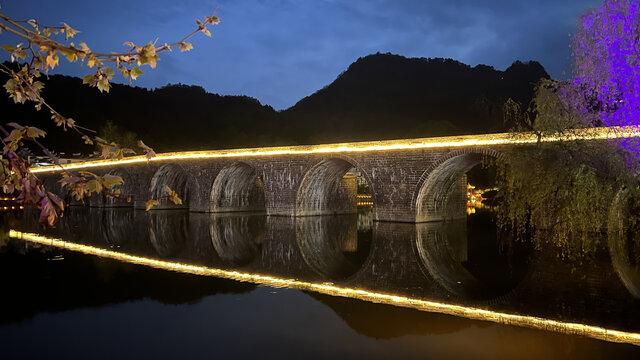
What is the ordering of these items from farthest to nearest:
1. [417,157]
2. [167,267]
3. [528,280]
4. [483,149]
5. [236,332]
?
1. [417,157]
2. [483,149]
3. [167,267]
4. [528,280]
5. [236,332]

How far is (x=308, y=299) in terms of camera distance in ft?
27.4

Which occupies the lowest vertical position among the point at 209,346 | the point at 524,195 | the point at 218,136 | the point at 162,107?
the point at 209,346

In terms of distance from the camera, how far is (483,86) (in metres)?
79.6

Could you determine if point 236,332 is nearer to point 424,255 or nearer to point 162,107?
point 424,255

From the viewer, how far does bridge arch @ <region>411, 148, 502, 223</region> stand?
66.4 ft

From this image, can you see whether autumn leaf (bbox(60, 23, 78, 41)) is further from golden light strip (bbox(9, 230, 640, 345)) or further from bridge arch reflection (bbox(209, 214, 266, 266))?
bridge arch reflection (bbox(209, 214, 266, 266))

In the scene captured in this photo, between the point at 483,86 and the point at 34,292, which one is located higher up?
the point at 483,86

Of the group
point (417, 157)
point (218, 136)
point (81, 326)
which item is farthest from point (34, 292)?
point (218, 136)

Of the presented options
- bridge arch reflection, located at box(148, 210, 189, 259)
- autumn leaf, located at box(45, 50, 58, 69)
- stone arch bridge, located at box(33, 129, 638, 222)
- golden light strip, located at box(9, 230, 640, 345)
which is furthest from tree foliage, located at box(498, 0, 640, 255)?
autumn leaf, located at box(45, 50, 58, 69)

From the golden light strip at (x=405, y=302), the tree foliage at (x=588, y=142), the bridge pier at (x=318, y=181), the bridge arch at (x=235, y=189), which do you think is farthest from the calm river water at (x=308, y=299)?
the bridge arch at (x=235, y=189)

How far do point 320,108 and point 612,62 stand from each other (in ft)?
250

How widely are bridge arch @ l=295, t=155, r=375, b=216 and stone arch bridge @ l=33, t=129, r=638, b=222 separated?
55 millimetres

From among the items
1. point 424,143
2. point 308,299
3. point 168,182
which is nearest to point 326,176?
point 424,143

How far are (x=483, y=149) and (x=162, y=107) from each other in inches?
2625
